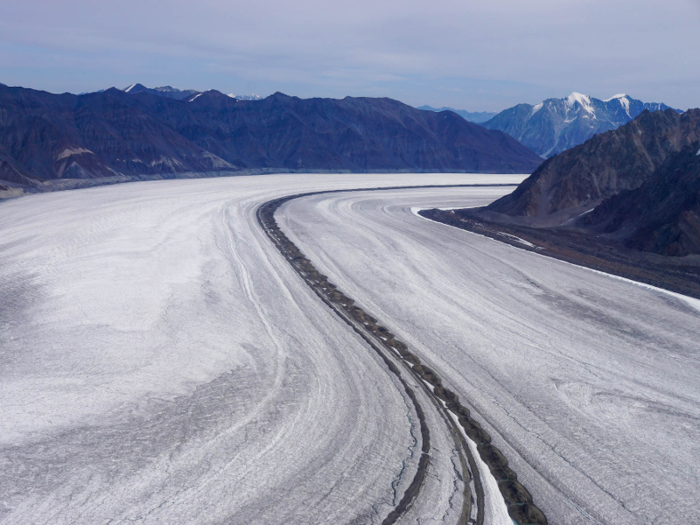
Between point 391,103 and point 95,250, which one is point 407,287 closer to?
point 95,250

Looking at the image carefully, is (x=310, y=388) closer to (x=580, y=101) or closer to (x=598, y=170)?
(x=598, y=170)

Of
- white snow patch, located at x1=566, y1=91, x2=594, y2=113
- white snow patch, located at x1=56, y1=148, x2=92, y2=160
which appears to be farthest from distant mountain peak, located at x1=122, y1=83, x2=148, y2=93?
white snow patch, located at x1=566, y1=91, x2=594, y2=113

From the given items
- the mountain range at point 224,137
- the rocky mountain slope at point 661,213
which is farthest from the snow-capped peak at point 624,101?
the rocky mountain slope at point 661,213

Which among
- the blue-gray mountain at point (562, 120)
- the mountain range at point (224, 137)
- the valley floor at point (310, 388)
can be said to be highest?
the blue-gray mountain at point (562, 120)

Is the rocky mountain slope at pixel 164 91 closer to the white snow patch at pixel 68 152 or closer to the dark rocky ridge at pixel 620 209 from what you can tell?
the white snow patch at pixel 68 152

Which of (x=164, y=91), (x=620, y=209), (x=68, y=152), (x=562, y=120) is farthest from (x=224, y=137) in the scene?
(x=562, y=120)
